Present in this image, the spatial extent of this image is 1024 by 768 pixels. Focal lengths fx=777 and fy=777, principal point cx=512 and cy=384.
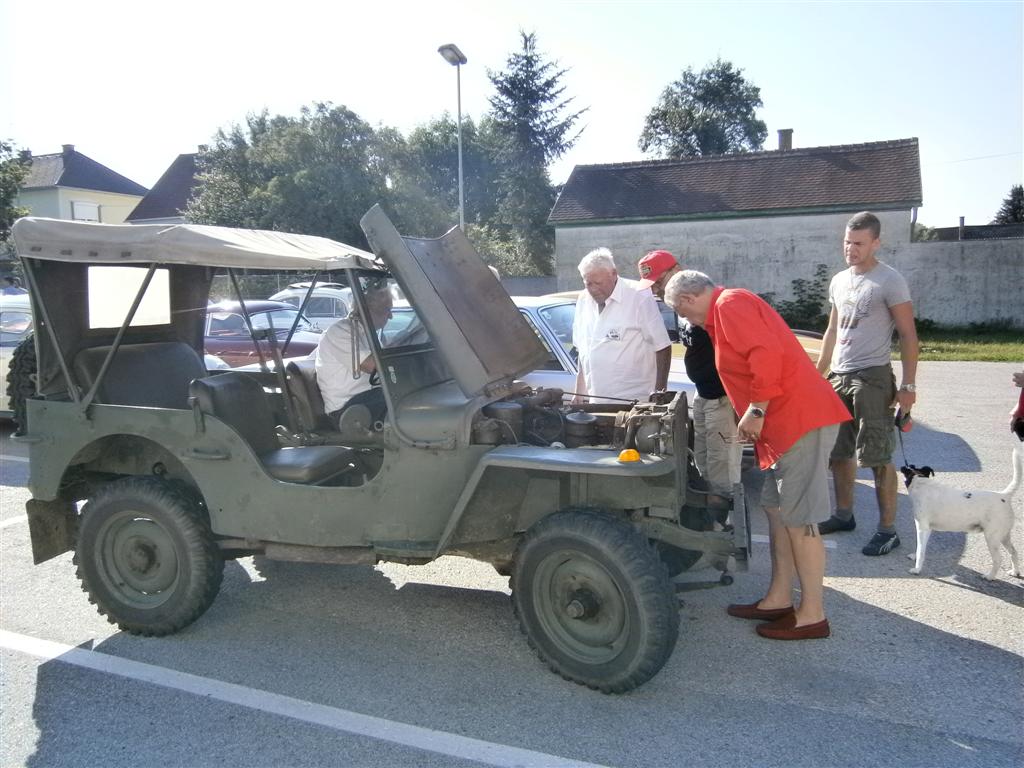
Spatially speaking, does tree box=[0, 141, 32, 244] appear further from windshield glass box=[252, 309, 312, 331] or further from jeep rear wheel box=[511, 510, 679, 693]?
jeep rear wheel box=[511, 510, 679, 693]

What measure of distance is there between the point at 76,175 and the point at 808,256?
3905cm

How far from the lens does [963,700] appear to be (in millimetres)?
3250

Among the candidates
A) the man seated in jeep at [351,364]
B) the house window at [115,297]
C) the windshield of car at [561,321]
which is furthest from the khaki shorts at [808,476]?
the house window at [115,297]

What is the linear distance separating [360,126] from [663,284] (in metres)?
29.4

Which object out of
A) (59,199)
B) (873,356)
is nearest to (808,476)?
(873,356)

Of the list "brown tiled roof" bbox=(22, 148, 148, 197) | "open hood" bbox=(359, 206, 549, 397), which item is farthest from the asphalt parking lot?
"brown tiled roof" bbox=(22, 148, 148, 197)

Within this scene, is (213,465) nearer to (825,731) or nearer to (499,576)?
(499,576)

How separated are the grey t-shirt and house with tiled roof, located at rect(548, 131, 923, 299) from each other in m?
18.1

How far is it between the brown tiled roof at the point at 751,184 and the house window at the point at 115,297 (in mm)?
20094

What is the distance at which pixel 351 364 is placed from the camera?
4363mm

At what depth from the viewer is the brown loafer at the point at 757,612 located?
13.3 feet

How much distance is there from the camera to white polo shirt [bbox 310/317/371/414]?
439 centimetres

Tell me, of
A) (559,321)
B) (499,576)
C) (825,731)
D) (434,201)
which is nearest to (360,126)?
(434,201)

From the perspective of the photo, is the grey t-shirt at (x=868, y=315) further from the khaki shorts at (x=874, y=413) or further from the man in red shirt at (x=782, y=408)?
the man in red shirt at (x=782, y=408)
